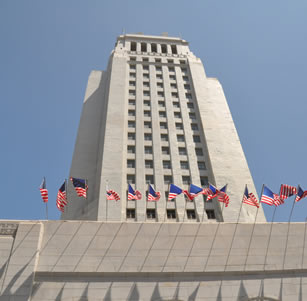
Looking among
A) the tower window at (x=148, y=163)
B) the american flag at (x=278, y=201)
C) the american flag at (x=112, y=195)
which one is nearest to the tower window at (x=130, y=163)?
the tower window at (x=148, y=163)

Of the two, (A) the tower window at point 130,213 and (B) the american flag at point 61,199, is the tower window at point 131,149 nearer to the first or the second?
(A) the tower window at point 130,213

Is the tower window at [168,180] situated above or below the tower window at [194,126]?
below

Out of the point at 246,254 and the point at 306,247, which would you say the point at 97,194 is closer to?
the point at 246,254

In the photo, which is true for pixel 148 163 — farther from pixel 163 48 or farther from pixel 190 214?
pixel 163 48

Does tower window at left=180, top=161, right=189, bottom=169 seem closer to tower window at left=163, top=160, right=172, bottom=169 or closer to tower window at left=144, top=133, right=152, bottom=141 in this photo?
tower window at left=163, top=160, right=172, bottom=169

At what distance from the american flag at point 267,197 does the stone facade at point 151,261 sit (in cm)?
204

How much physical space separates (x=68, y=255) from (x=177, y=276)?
7.15 meters

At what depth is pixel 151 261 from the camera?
2259cm

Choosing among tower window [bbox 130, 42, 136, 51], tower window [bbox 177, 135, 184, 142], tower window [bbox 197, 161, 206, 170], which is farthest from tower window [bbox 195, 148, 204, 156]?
tower window [bbox 130, 42, 136, 51]

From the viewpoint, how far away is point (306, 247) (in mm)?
23922

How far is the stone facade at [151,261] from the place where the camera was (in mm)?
21125

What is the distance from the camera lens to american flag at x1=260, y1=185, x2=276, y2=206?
24013 millimetres

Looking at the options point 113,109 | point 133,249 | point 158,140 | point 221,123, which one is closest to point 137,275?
point 133,249

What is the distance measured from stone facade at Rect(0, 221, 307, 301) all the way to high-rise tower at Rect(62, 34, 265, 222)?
5.12m
